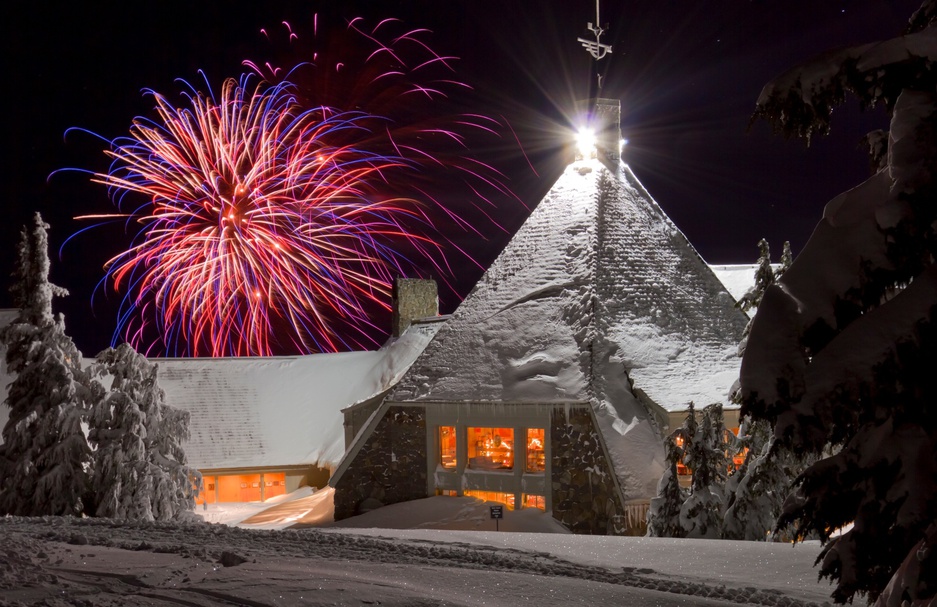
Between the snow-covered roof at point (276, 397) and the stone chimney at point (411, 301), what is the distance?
0.75 metres

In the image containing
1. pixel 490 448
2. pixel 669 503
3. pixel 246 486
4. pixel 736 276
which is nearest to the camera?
pixel 669 503

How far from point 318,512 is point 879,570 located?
22.6m

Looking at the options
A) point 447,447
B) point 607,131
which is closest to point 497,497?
point 447,447

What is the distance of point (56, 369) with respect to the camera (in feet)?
78.4

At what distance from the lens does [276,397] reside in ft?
128

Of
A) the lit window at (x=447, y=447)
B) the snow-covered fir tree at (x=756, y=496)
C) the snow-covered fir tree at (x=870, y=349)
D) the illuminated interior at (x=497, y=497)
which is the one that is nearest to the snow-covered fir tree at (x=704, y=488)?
the snow-covered fir tree at (x=756, y=496)

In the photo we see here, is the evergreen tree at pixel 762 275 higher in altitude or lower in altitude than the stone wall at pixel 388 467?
higher

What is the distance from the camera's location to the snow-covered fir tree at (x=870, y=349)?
5.36 metres

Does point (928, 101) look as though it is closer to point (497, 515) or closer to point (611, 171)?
point (497, 515)

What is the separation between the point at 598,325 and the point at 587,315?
39 centimetres

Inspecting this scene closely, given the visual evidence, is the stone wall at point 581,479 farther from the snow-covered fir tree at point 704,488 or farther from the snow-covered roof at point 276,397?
the snow-covered roof at point 276,397

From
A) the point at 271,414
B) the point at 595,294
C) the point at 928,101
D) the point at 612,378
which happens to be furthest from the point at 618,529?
the point at 271,414

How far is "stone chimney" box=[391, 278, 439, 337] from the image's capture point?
3700cm

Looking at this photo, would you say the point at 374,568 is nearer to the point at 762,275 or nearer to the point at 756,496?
the point at 756,496
